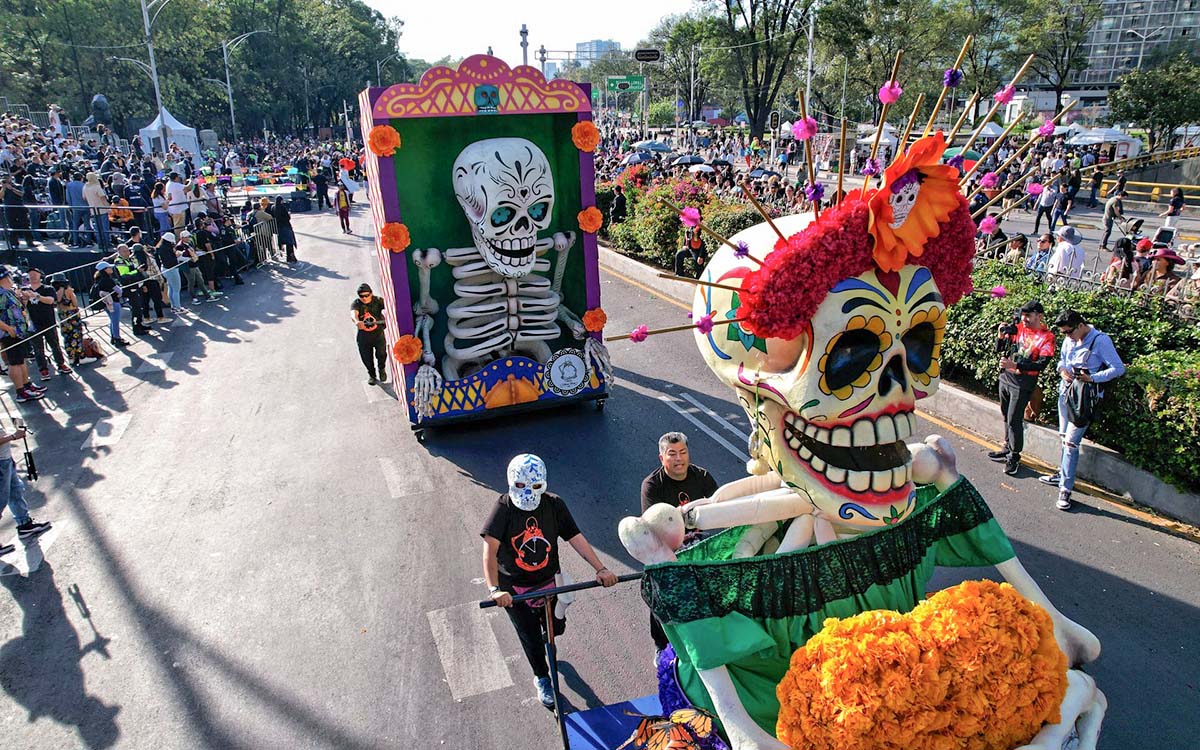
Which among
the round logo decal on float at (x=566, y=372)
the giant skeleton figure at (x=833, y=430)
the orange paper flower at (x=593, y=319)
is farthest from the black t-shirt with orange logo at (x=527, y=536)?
the orange paper flower at (x=593, y=319)

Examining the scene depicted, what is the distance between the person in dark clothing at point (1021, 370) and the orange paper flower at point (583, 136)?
4.66 meters

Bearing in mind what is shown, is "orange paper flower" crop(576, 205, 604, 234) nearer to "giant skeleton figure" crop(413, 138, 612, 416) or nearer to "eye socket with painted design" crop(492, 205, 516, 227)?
"giant skeleton figure" crop(413, 138, 612, 416)

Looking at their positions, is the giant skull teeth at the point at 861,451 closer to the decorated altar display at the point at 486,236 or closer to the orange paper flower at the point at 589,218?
the decorated altar display at the point at 486,236

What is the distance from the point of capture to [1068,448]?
7.07m

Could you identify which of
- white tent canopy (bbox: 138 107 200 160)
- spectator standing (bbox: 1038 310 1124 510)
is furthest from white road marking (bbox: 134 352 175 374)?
white tent canopy (bbox: 138 107 200 160)

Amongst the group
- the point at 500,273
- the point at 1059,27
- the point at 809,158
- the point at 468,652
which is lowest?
the point at 468,652

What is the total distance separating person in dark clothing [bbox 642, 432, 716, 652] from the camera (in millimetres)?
4859

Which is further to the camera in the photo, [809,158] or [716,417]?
[716,417]

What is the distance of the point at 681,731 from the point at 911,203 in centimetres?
243

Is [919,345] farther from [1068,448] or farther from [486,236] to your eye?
[486,236]

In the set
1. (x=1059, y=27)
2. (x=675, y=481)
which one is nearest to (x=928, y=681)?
(x=675, y=481)

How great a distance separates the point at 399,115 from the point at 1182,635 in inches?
308

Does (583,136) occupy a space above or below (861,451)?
above

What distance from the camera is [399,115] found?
770cm
